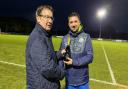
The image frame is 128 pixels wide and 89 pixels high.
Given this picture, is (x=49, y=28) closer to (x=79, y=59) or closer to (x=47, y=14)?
(x=47, y=14)

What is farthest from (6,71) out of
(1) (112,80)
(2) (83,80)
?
(2) (83,80)

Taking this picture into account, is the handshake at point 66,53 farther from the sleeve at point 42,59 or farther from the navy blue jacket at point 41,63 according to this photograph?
the sleeve at point 42,59

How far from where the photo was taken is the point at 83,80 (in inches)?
275

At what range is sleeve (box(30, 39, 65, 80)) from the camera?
516 centimetres

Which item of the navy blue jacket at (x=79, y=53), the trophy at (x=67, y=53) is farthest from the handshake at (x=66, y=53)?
the navy blue jacket at (x=79, y=53)

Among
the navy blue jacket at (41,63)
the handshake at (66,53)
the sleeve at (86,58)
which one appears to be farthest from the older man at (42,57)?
the sleeve at (86,58)

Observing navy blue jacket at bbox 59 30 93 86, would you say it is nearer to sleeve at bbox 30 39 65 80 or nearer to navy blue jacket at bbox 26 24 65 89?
navy blue jacket at bbox 26 24 65 89

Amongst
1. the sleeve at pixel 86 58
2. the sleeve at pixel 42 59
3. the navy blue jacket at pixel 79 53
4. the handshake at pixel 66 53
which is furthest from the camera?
the navy blue jacket at pixel 79 53

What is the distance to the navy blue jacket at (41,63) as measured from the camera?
5180 mm

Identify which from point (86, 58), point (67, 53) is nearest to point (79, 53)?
point (86, 58)

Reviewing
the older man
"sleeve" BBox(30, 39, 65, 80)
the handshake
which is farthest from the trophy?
"sleeve" BBox(30, 39, 65, 80)

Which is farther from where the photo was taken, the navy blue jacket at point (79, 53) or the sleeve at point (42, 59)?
the navy blue jacket at point (79, 53)

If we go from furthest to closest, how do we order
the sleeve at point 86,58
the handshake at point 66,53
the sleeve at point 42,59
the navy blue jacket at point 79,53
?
the navy blue jacket at point 79,53 → the sleeve at point 86,58 → the handshake at point 66,53 → the sleeve at point 42,59

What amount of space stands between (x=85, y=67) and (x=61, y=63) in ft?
4.29
